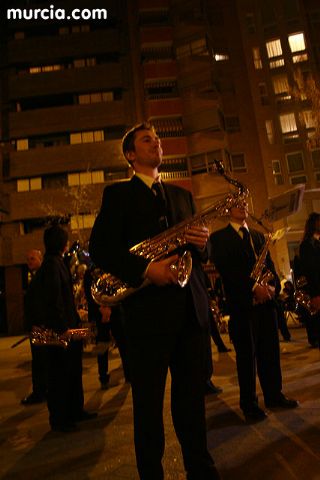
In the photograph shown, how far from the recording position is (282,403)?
13.7 feet

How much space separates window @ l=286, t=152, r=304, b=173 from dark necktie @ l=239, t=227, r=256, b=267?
94.2ft

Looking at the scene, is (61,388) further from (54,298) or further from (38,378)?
(38,378)

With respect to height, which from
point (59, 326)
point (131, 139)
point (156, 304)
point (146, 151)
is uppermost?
point (131, 139)

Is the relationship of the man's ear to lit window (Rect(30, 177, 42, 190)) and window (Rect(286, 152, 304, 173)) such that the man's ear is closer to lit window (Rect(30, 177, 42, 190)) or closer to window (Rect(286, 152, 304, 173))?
lit window (Rect(30, 177, 42, 190))

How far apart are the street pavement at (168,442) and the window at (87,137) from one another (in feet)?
92.8

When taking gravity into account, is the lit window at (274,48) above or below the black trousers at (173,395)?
above

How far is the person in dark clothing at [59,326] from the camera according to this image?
4363 millimetres

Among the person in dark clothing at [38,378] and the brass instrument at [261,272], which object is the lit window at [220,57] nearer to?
the person in dark clothing at [38,378]

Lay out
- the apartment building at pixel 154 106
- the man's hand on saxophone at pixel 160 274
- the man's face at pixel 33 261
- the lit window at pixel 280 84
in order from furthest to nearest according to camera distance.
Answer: the lit window at pixel 280 84 < the apartment building at pixel 154 106 < the man's face at pixel 33 261 < the man's hand on saxophone at pixel 160 274

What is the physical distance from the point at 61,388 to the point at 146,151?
117 inches

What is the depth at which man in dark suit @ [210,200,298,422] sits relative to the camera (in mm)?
4098

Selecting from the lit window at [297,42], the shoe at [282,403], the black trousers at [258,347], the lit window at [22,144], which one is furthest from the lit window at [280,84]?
the shoe at [282,403]

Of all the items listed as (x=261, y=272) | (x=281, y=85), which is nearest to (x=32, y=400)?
(x=261, y=272)

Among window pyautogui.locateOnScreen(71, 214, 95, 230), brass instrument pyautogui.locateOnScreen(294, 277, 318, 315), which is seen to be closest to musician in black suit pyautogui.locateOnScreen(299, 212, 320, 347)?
brass instrument pyautogui.locateOnScreen(294, 277, 318, 315)
